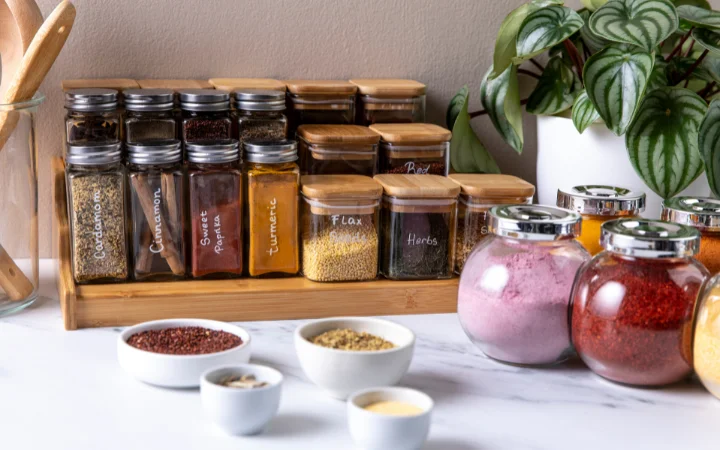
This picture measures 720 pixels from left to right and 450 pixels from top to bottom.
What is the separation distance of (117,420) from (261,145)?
0.40 m

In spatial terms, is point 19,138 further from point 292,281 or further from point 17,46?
point 292,281

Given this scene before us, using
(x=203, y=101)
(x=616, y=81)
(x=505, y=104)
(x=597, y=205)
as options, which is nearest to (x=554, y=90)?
(x=505, y=104)

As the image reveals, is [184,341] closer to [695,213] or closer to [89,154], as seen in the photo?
[89,154]

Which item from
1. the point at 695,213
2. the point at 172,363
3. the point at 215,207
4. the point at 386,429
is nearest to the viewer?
the point at 386,429

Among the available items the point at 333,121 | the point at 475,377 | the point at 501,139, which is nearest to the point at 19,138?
the point at 333,121

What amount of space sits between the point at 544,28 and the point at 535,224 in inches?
15.0

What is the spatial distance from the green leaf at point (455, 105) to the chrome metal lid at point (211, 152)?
0.41 meters

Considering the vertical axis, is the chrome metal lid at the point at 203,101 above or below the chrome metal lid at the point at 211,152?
above

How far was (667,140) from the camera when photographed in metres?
1.12

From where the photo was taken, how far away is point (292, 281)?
1.08 meters

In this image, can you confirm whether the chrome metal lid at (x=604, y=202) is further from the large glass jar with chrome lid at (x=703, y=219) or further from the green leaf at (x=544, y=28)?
the green leaf at (x=544, y=28)

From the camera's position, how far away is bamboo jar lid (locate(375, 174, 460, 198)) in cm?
106

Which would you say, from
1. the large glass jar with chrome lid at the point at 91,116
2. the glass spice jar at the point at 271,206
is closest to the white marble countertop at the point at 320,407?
the glass spice jar at the point at 271,206

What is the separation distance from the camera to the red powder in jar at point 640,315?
83 centimetres
